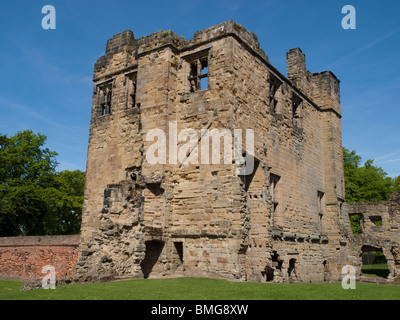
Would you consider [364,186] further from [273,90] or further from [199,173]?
[199,173]

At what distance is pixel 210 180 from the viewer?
14047 mm

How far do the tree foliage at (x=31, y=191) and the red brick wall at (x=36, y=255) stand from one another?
28.1 feet

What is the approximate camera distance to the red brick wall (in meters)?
19.0

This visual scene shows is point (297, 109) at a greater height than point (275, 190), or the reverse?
point (297, 109)

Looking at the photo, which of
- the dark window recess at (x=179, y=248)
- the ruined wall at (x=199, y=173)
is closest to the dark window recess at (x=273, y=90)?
the ruined wall at (x=199, y=173)

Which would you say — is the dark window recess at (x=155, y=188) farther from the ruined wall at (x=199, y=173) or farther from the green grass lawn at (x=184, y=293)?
the green grass lawn at (x=184, y=293)

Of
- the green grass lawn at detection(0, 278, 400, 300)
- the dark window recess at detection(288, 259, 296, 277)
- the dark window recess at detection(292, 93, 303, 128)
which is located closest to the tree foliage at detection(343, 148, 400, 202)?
the dark window recess at detection(292, 93, 303, 128)

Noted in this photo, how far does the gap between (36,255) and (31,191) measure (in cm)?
1256

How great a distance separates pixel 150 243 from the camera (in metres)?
14.1

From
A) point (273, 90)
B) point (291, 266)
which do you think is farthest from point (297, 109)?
point (291, 266)

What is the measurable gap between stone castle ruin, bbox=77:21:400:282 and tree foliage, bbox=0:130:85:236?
1485cm

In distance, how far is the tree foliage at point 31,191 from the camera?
99.2 ft
